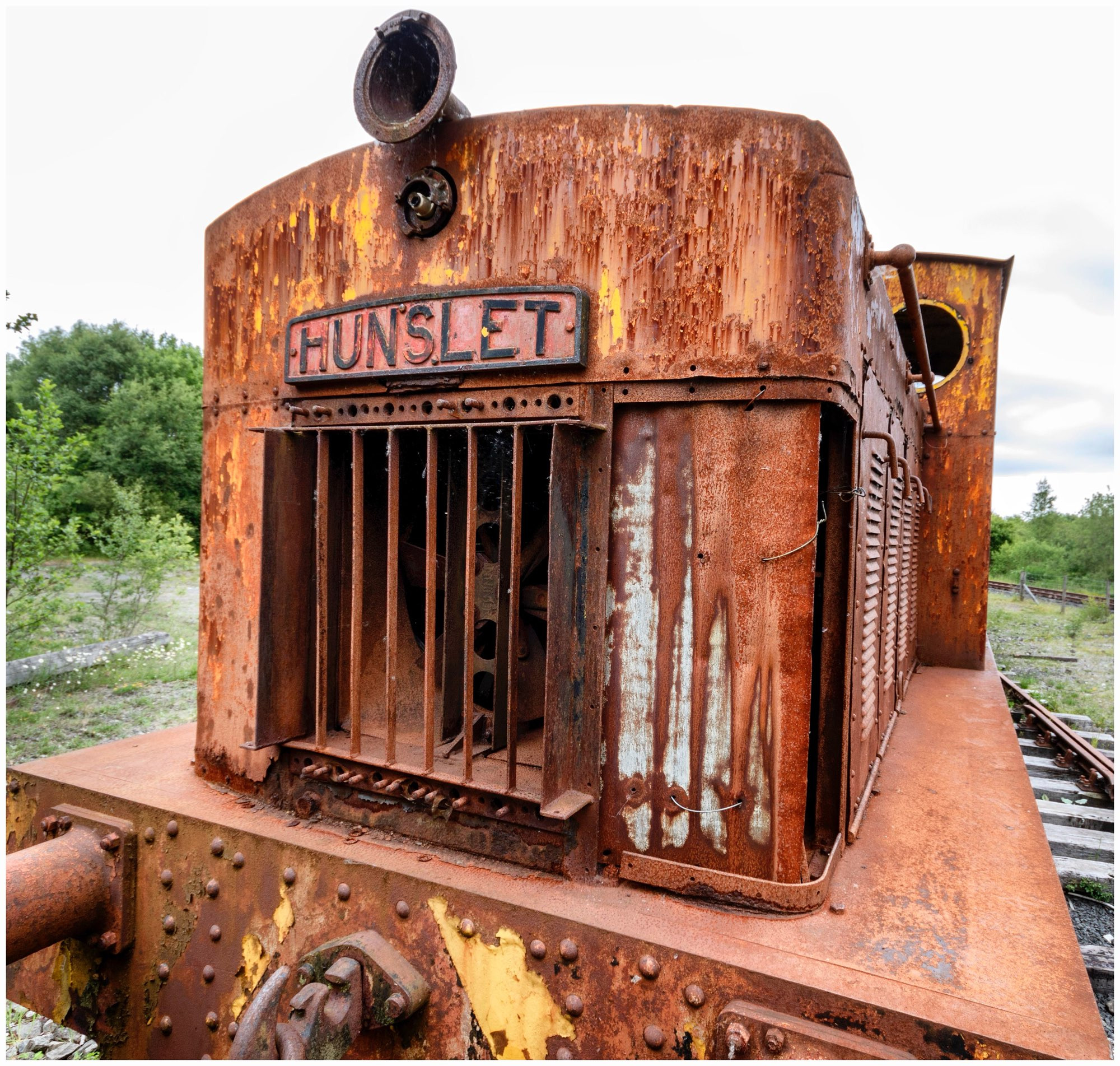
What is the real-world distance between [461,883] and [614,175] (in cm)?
238

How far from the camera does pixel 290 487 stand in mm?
2838

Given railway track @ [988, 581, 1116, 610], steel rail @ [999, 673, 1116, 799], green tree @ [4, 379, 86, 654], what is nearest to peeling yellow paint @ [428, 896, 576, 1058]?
steel rail @ [999, 673, 1116, 799]

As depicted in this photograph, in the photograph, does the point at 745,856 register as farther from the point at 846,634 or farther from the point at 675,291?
the point at 675,291

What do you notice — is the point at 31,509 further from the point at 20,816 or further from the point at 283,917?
the point at 283,917

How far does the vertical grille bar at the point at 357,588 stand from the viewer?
8.46 feet

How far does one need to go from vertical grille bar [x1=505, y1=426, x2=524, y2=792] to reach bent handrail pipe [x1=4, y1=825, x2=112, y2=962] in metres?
1.78

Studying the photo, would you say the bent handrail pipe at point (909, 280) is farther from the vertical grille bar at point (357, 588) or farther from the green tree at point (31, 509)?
the green tree at point (31, 509)

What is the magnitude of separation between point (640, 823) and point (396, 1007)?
3.01 ft

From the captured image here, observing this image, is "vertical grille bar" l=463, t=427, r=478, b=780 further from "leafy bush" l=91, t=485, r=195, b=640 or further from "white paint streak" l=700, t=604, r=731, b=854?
"leafy bush" l=91, t=485, r=195, b=640

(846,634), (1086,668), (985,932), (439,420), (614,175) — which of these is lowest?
(1086,668)

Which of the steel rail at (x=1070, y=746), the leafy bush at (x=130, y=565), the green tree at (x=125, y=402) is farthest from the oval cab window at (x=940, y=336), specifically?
the green tree at (x=125, y=402)

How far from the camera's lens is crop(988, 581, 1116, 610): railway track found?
20.6 metres

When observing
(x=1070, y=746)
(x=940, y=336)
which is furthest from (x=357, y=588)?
(x=1070, y=746)

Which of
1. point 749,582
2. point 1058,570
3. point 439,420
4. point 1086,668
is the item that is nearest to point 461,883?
point 749,582
